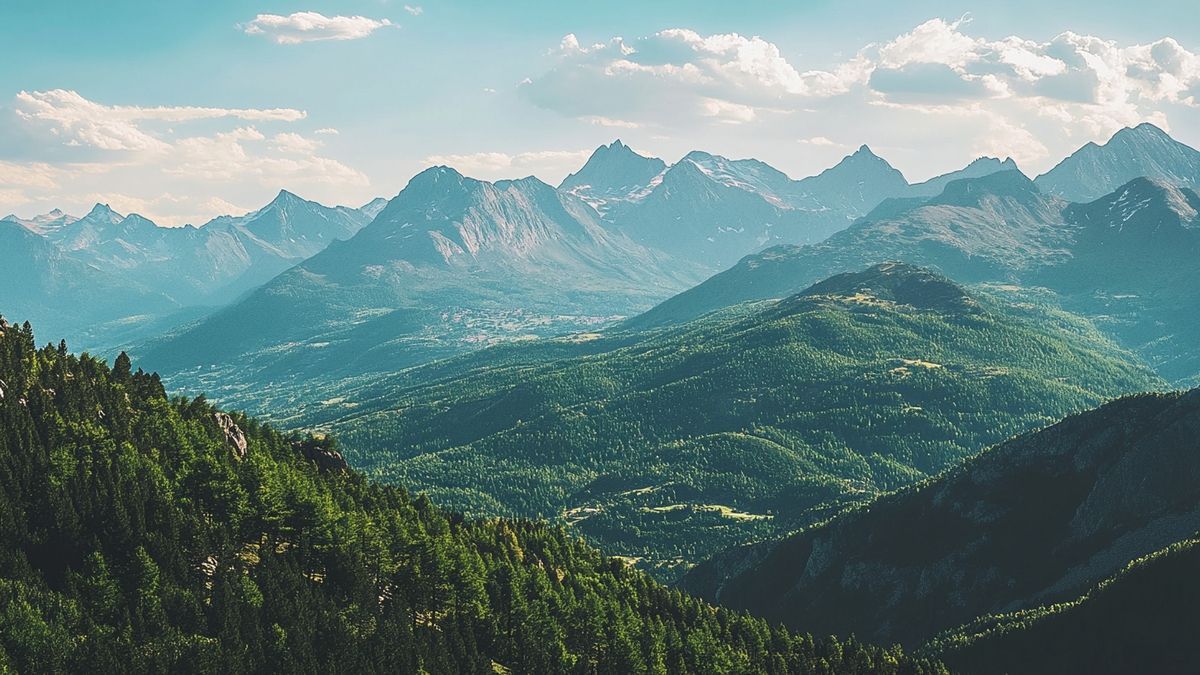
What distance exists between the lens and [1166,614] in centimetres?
19775

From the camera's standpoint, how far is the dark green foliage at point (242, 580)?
127062 millimetres

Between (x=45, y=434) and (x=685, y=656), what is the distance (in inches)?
4242

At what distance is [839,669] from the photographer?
7180 inches

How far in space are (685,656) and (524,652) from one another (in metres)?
35.1

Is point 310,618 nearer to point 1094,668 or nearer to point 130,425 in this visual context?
point 130,425

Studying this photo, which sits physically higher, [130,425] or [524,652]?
[130,425]

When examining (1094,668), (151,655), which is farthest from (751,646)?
(151,655)

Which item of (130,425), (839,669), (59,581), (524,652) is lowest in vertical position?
(839,669)

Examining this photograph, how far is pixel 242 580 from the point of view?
454ft

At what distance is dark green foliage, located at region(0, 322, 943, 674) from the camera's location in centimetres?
12706

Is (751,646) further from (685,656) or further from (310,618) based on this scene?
(310,618)

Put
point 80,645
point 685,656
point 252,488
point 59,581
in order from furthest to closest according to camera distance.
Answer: point 685,656
point 252,488
point 59,581
point 80,645

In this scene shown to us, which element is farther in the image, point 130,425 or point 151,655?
point 130,425

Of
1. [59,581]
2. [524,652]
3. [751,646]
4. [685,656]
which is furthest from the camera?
[751,646]
